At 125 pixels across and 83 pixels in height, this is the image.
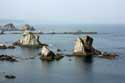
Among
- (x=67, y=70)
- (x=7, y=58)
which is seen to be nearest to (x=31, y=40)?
(x=7, y=58)

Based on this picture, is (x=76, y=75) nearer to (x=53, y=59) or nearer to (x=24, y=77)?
(x=24, y=77)

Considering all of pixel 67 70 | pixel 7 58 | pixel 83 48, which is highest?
pixel 83 48

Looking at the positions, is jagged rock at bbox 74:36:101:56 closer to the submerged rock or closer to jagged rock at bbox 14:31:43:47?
the submerged rock

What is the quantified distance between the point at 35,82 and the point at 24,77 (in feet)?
11.6

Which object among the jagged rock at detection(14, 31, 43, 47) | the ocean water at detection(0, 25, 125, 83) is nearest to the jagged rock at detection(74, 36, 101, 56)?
the ocean water at detection(0, 25, 125, 83)

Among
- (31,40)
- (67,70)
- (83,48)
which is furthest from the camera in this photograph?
(31,40)

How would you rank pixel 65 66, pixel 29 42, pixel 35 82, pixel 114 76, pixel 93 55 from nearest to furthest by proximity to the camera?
1. pixel 35 82
2. pixel 114 76
3. pixel 65 66
4. pixel 93 55
5. pixel 29 42

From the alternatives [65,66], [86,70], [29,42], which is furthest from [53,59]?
[29,42]

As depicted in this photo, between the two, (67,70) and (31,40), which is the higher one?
(31,40)

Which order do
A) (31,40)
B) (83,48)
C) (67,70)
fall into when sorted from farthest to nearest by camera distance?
(31,40), (83,48), (67,70)

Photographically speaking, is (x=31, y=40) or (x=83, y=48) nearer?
(x=83, y=48)

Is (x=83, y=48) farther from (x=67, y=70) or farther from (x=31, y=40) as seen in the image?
(x=31, y=40)

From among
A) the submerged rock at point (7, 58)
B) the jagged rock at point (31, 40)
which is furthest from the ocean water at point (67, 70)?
the jagged rock at point (31, 40)

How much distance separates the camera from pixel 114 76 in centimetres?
5231
